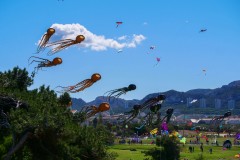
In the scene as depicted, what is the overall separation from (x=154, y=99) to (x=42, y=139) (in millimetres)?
11311

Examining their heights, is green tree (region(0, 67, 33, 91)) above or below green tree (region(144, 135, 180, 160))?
above

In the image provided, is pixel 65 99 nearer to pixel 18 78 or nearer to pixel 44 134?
pixel 18 78

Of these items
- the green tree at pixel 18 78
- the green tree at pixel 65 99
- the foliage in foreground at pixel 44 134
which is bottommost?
the foliage in foreground at pixel 44 134

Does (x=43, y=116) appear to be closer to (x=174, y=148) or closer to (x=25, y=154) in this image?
(x=25, y=154)

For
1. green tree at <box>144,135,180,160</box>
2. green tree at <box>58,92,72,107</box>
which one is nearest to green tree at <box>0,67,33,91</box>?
green tree at <box>58,92,72,107</box>

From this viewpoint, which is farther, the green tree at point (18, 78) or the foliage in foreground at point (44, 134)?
the green tree at point (18, 78)

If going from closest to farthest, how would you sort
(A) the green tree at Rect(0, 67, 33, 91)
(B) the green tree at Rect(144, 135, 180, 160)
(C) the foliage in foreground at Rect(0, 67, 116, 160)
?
1. (C) the foliage in foreground at Rect(0, 67, 116, 160)
2. (A) the green tree at Rect(0, 67, 33, 91)
3. (B) the green tree at Rect(144, 135, 180, 160)

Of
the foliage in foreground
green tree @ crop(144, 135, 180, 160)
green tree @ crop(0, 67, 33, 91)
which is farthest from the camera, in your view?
green tree @ crop(144, 135, 180, 160)

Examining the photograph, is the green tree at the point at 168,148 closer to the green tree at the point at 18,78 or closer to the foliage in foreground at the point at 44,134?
the green tree at the point at 18,78

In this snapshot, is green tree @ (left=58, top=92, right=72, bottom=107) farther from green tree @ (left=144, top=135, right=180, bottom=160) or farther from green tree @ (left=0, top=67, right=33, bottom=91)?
green tree @ (left=144, top=135, right=180, bottom=160)

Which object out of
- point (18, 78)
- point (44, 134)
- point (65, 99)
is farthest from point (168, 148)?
point (44, 134)

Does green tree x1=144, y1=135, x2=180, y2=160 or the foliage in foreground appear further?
green tree x1=144, y1=135, x2=180, y2=160

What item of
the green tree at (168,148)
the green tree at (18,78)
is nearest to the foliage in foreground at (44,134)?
the green tree at (18,78)

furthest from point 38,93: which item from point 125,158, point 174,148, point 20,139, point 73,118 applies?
point 125,158
